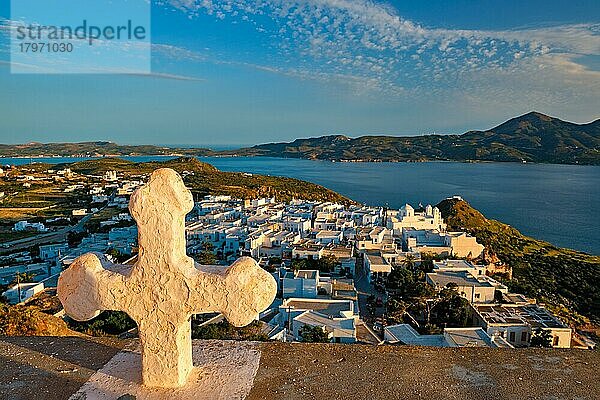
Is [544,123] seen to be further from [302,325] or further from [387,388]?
[387,388]

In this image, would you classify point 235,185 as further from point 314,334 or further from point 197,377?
point 197,377

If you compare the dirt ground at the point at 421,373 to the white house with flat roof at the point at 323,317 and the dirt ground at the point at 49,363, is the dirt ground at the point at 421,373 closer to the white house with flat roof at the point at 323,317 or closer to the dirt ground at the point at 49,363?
the dirt ground at the point at 49,363

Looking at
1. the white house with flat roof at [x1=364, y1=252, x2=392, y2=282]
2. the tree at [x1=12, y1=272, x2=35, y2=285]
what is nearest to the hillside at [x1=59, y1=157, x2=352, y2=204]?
the tree at [x1=12, y1=272, x2=35, y2=285]

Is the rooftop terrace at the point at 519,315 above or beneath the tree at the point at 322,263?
above

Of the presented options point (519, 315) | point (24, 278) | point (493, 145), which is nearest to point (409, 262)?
point (519, 315)

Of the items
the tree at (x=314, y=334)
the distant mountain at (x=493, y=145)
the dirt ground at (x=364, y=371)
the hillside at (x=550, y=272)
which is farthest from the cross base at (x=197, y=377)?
the distant mountain at (x=493, y=145)

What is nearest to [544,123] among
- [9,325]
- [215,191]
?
[215,191]
